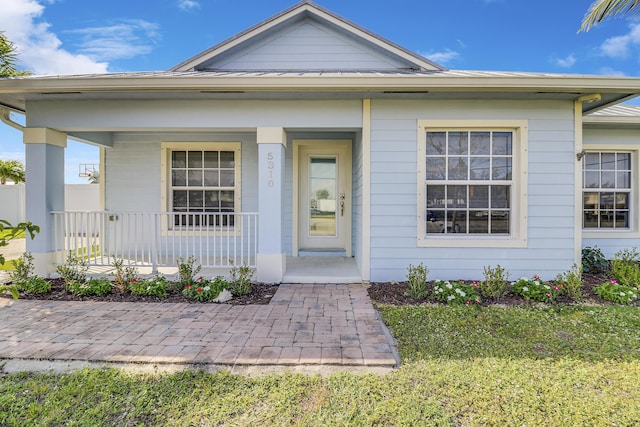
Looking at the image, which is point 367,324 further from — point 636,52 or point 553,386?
point 636,52

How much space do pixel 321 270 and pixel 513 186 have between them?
3.31m

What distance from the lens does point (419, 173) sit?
486 centimetres

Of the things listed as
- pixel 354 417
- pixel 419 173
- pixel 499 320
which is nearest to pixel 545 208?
pixel 419 173

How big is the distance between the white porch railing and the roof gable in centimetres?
318

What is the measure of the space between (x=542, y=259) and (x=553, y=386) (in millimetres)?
3181

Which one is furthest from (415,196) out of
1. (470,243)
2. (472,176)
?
(470,243)

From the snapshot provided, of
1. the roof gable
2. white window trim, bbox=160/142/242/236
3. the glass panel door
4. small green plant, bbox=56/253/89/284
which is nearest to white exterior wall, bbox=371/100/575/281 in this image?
the glass panel door

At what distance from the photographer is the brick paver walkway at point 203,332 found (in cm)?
268

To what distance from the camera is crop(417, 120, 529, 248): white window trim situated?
480cm

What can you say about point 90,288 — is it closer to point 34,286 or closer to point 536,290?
point 34,286

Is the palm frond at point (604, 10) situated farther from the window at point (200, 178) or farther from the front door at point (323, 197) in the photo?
the window at point (200, 178)

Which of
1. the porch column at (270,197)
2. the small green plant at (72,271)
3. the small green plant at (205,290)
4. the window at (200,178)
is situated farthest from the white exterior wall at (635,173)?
the small green plant at (72,271)

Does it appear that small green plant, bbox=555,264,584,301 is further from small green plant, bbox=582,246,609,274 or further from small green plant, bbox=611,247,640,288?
small green plant, bbox=582,246,609,274

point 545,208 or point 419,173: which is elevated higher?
point 419,173
